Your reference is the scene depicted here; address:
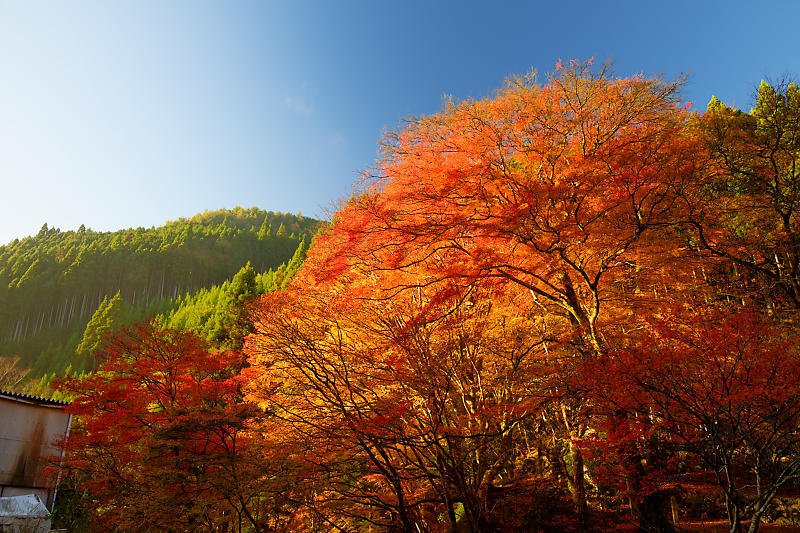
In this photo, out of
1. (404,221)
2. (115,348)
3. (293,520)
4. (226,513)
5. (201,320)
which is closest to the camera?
(404,221)

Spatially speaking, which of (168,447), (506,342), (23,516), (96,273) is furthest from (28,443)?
(96,273)

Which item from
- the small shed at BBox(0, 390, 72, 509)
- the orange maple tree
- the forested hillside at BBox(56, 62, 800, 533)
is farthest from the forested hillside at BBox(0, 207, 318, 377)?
the forested hillside at BBox(56, 62, 800, 533)

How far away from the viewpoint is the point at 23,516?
10.7 m

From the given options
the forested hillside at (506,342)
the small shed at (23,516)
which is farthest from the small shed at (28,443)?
the forested hillside at (506,342)

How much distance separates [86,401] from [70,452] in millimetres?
1559

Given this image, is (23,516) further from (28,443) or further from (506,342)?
(506,342)

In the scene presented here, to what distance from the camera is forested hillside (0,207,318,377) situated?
212 feet

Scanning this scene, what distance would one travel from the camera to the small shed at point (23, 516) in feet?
33.9

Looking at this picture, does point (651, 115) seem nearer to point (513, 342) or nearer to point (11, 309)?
point (513, 342)

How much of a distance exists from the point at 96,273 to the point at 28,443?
77042mm

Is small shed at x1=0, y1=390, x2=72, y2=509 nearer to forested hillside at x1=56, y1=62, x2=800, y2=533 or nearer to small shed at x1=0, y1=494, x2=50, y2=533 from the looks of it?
small shed at x1=0, y1=494, x2=50, y2=533

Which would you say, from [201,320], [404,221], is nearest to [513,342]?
[404,221]

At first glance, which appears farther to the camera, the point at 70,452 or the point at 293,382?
the point at 70,452

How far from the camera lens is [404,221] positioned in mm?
7453
